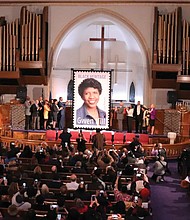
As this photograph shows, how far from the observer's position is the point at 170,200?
40.5 ft

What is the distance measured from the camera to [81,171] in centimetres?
1225

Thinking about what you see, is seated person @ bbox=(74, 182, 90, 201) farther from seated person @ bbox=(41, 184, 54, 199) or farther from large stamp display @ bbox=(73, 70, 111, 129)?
large stamp display @ bbox=(73, 70, 111, 129)

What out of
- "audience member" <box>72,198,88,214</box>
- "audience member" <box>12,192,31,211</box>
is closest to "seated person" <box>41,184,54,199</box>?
"audience member" <box>12,192,31,211</box>

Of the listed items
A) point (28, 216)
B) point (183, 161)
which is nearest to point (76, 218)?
point (28, 216)

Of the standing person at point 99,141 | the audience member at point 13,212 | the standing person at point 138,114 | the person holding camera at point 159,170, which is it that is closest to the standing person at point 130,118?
the standing person at point 138,114

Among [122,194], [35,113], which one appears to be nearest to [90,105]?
[35,113]

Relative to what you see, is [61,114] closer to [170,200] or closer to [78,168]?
[78,168]

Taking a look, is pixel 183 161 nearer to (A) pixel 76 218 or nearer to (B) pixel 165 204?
(B) pixel 165 204

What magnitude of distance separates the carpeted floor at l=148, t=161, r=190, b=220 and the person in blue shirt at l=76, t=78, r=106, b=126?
4630 mm

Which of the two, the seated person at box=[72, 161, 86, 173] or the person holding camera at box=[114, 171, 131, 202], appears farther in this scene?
the seated person at box=[72, 161, 86, 173]

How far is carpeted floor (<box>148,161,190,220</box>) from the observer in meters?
11.2

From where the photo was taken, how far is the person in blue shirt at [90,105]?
61.9ft

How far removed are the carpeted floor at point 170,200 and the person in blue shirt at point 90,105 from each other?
15.2 ft

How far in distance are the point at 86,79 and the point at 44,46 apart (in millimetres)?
3712
